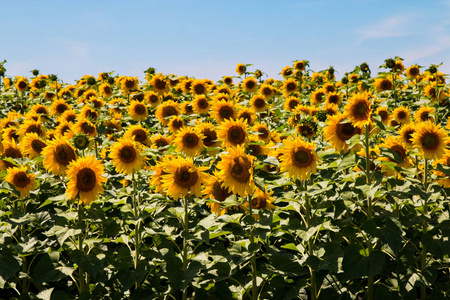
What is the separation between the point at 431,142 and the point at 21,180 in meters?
4.25

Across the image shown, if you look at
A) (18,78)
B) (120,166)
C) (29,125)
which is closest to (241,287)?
(120,166)

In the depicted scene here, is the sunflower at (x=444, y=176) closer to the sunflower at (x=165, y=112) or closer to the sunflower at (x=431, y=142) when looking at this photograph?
the sunflower at (x=431, y=142)

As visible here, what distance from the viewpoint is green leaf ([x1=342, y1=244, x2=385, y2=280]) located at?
3969mm

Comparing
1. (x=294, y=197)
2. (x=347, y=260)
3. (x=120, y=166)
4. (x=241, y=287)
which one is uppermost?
(x=120, y=166)

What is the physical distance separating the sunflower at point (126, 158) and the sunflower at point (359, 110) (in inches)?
84.6

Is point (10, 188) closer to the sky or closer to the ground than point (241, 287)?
closer to the sky

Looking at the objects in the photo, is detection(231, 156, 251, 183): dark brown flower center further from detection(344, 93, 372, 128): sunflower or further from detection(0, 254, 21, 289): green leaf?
detection(0, 254, 21, 289): green leaf

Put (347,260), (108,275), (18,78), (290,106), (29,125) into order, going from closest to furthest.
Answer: (347,260) < (108,275) < (29,125) < (290,106) < (18,78)

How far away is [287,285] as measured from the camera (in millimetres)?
4289

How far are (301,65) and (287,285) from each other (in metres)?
9.41

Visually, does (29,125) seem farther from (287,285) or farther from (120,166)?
(287,285)

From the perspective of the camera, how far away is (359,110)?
4.30 metres

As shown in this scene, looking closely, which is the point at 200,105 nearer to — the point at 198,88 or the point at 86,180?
the point at 198,88

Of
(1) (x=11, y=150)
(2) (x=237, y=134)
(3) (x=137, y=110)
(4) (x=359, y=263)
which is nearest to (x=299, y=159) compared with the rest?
(2) (x=237, y=134)
